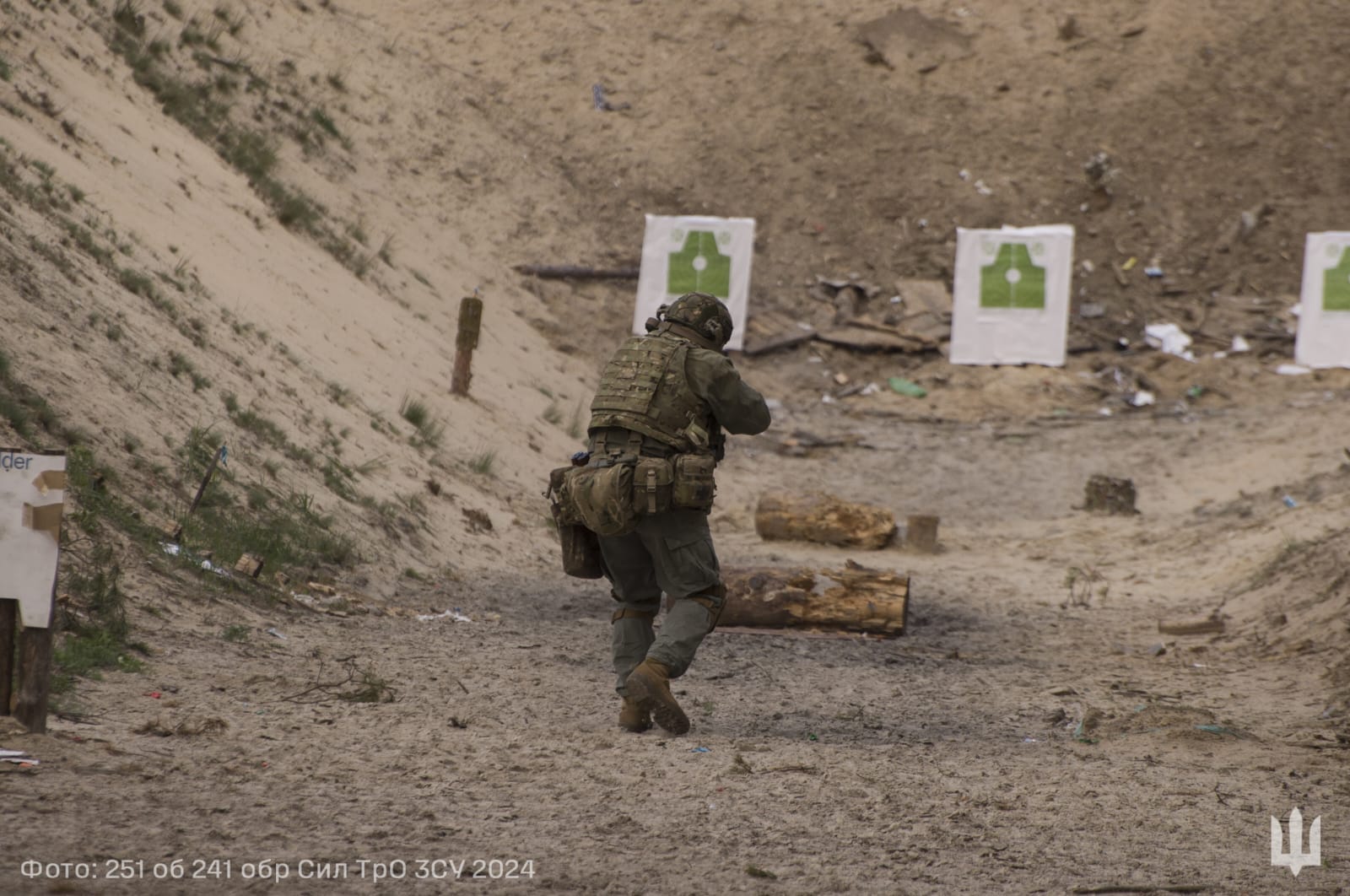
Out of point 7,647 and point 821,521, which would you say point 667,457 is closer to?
point 7,647

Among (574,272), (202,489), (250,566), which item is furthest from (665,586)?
(574,272)

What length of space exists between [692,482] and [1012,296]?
14682 mm

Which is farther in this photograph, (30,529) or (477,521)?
(477,521)

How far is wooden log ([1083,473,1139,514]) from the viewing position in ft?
42.7

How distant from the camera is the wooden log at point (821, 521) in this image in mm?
11242

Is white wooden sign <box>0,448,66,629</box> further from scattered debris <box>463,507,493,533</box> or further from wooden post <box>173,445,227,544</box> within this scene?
scattered debris <box>463,507,493,533</box>

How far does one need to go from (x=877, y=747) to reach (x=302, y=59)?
16221 millimetres

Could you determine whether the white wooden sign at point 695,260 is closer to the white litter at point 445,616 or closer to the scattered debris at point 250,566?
the white litter at point 445,616

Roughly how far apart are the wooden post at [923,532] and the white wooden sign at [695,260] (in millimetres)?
8187

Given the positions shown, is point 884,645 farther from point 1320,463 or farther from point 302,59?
point 302,59

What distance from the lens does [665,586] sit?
5.56 m

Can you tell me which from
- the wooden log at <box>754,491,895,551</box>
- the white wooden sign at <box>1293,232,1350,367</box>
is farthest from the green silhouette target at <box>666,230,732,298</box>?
the wooden log at <box>754,491,895,551</box>

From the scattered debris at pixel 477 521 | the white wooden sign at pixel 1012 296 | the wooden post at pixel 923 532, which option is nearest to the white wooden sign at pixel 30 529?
the scattered debris at pixel 477 521

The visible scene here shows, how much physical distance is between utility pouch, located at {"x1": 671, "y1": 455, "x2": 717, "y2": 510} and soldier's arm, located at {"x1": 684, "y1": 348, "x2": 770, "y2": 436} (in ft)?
0.76
